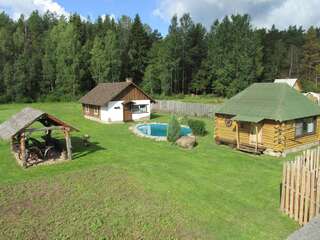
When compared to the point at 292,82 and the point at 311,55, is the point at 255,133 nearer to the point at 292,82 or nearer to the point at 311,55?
the point at 292,82

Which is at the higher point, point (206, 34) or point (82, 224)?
point (206, 34)

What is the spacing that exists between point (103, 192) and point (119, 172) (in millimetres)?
2807

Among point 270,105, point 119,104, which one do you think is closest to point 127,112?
point 119,104

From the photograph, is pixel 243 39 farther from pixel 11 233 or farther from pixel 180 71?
pixel 11 233

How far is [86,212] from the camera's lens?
11086 mm

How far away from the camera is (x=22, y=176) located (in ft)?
49.6

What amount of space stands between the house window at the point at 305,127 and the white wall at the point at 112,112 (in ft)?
62.4

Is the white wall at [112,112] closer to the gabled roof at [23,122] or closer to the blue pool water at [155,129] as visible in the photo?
the blue pool water at [155,129]

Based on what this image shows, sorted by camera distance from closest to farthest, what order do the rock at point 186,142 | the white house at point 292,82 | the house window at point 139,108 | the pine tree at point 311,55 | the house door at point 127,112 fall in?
the rock at point 186,142 < the house door at point 127,112 < the house window at point 139,108 < the white house at point 292,82 < the pine tree at point 311,55

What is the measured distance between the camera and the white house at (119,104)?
33688 millimetres

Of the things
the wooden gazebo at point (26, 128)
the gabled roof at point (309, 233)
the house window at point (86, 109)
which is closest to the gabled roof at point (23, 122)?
the wooden gazebo at point (26, 128)

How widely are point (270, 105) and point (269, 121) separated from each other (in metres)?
1.24

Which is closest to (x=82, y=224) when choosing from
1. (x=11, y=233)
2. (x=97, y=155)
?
(x=11, y=233)

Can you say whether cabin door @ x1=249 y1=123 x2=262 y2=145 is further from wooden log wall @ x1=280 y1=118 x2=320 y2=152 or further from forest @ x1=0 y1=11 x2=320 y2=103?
forest @ x1=0 y1=11 x2=320 y2=103
